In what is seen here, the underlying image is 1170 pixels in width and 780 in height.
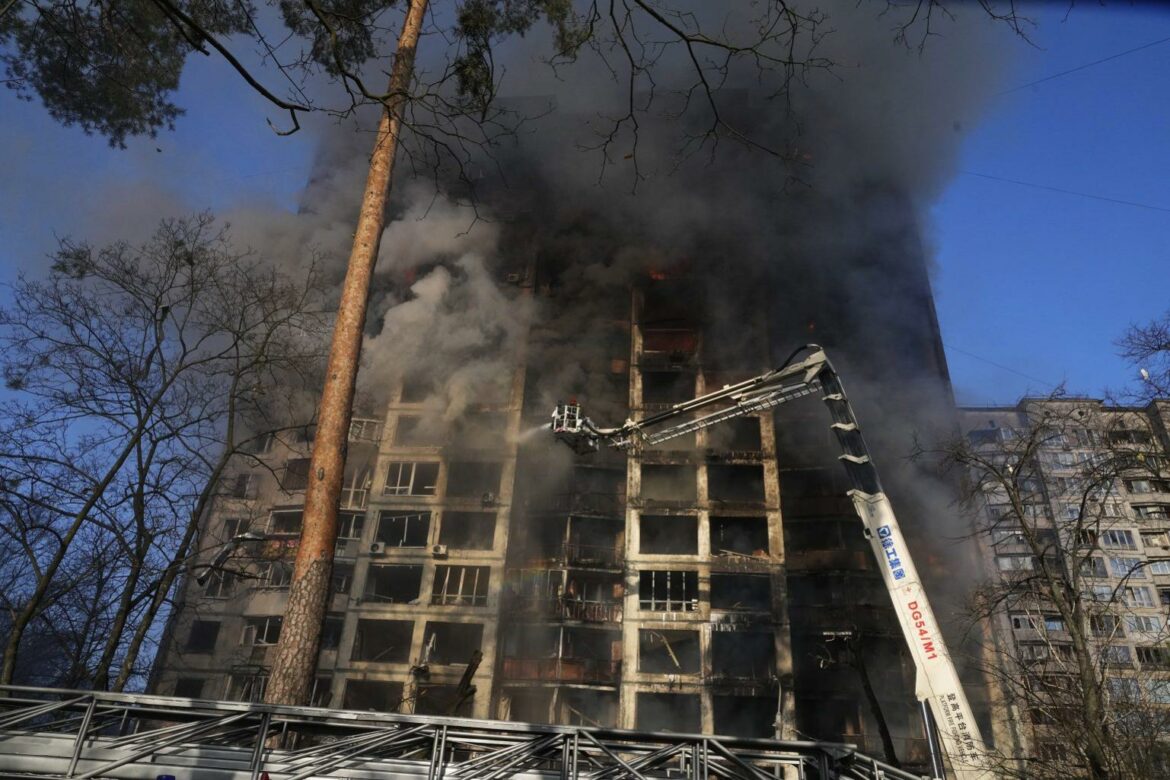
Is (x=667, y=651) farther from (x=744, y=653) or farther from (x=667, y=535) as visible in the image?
(x=667, y=535)

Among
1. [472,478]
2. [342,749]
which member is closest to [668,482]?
[472,478]

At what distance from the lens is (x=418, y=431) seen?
37.5 m

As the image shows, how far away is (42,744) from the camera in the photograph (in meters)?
6.41

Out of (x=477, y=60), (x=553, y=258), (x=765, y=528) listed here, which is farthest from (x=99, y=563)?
(x=553, y=258)

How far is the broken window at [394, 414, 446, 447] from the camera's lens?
122ft

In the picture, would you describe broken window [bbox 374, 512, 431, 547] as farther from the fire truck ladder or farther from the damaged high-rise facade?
the fire truck ladder

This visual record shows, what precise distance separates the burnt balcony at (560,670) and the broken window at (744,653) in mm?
4709

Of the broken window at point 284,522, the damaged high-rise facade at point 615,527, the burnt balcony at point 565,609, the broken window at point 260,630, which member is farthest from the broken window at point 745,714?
the broken window at point 284,522

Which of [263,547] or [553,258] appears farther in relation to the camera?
[553,258]

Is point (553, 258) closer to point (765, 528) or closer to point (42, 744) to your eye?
point (765, 528)

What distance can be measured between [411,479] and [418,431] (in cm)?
275

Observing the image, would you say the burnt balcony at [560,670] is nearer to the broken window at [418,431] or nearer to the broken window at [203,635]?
the broken window at [418,431]

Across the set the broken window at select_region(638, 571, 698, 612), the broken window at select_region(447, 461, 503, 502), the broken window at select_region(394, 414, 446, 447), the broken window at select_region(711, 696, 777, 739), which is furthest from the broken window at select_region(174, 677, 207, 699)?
the broken window at select_region(711, 696, 777, 739)

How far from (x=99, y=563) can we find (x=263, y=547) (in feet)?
60.9
